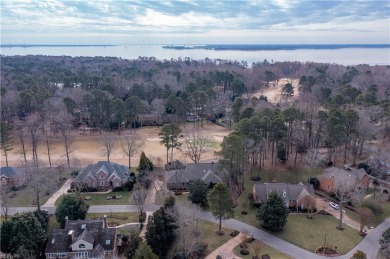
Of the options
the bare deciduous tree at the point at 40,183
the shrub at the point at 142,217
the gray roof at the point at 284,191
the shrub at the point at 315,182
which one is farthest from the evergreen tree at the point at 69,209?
the shrub at the point at 315,182

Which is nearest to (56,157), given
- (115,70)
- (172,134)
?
(172,134)

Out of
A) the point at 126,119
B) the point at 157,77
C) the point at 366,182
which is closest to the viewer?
the point at 366,182

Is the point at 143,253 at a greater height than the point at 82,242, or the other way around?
the point at 143,253

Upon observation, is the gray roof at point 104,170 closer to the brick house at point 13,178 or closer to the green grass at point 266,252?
the brick house at point 13,178

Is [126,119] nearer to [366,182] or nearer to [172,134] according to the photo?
[172,134]

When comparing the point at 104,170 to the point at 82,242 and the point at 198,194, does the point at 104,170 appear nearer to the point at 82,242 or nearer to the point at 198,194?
the point at 198,194

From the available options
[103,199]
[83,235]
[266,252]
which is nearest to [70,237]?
[83,235]
